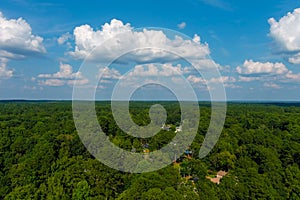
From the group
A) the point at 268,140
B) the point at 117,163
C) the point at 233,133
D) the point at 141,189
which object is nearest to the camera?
the point at 141,189

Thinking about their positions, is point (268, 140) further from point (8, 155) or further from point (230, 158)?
point (8, 155)

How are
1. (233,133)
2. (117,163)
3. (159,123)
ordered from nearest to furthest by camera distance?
1. (117,163)
2. (233,133)
3. (159,123)

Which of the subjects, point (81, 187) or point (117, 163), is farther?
point (117, 163)

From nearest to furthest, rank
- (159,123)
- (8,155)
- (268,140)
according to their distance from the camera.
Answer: (8,155), (268,140), (159,123)

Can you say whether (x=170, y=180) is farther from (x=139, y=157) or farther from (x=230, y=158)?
(x=230, y=158)

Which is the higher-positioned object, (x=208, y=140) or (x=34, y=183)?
(x=208, y=140)

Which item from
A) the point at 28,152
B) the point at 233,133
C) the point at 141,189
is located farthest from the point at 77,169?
the point at 233,133

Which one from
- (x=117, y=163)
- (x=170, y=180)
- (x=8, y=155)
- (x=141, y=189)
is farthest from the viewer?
(x=8, y=155)

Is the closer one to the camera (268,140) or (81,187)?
(81,187)

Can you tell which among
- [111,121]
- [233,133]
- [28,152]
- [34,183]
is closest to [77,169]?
[34,183]
